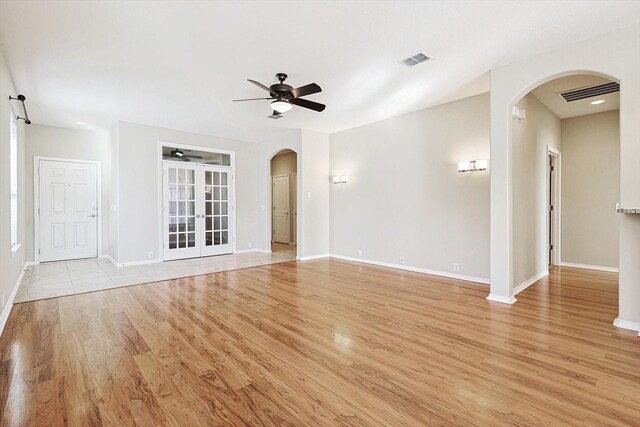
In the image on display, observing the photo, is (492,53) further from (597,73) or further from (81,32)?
(81,32)

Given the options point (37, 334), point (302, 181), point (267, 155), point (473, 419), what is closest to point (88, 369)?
point (37, 334)

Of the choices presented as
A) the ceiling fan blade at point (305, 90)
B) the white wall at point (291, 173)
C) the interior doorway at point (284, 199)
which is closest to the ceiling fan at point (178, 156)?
the interior doorway at point (284, 199)

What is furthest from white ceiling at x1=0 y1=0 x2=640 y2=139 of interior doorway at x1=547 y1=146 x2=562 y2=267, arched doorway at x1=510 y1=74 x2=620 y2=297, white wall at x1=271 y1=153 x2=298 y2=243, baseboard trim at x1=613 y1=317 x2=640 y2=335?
white wall at x1=271 y1=153 x2=298 y2=243

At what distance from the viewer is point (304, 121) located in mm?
6086

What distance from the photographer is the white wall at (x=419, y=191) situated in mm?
4750

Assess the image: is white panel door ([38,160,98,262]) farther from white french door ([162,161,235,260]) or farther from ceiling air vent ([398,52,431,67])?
ceiling air vent ([398,52,431,67])

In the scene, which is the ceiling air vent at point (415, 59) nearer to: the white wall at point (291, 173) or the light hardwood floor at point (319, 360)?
the light hardwood floor at point (319, 360)

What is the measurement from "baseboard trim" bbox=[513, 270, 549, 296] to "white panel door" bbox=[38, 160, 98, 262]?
325 inches

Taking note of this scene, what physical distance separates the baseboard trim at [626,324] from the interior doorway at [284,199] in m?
7.23

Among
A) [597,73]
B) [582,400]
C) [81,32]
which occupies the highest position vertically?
[81,32]

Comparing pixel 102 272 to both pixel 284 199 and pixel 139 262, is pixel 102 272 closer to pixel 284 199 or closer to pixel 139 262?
pixel 139 262

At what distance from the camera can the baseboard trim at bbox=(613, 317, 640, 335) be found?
2.90m

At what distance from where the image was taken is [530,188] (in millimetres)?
4605

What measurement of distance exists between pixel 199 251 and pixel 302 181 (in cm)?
292
